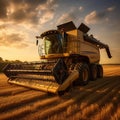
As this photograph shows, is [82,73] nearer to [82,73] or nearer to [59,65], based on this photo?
[82,73]

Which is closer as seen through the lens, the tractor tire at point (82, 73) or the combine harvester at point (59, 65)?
the combine harvester at point (59, 65)

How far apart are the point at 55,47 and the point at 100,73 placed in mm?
4777

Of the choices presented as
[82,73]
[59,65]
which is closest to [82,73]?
[82,73]

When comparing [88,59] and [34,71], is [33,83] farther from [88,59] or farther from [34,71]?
[88,59]

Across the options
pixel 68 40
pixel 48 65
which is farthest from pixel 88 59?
pixel 48 65

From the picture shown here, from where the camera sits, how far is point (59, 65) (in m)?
5.09

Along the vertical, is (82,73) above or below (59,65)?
below

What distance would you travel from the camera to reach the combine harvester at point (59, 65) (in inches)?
201

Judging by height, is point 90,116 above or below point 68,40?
below

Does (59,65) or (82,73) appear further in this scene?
(82,73)

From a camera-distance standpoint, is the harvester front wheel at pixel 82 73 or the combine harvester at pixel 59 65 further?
the harvester front wheel at pixel 82 73

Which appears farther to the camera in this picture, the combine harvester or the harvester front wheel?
the harvester front wheel

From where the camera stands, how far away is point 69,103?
425 cm

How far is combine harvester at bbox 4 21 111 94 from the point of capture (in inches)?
201
